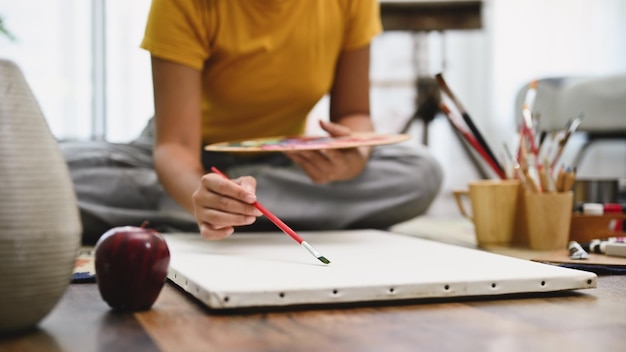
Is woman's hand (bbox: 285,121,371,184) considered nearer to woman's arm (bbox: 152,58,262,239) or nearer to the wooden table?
woman's arm (bbox: 152,58,262,239)

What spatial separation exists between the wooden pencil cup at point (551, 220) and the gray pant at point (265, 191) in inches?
14.6

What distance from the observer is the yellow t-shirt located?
104 cm

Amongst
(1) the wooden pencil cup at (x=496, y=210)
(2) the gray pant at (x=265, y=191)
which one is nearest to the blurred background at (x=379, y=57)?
(2) the gray pant at (x=265, y=191)

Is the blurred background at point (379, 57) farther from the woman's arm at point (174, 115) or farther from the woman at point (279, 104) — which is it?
the woman's arm at point (174, 115)

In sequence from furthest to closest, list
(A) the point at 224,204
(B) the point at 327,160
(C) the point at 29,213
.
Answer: (B) the point at 327,160 → (A) the point at 224,204 → (C) the point at 29,213

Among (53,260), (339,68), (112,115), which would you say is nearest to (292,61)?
(339,68)

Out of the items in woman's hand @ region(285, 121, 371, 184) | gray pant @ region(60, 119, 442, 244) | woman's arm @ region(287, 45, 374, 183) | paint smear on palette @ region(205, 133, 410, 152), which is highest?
woman's arm @ region(287, 45, 374, 183)

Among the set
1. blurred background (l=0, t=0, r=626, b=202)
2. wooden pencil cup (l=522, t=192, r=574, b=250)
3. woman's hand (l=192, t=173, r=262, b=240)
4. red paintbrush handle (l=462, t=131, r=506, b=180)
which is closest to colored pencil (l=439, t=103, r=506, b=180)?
red paintbrush handle (l=462, t=131, r=506, b=180)

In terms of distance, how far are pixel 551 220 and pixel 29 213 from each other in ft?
2.48

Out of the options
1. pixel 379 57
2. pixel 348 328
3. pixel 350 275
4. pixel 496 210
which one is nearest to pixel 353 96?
pixel 496 210

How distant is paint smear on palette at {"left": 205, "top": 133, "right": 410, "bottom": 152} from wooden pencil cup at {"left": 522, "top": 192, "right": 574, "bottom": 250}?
0.74 ft

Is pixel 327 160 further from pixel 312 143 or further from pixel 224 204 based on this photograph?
pixel 224 204

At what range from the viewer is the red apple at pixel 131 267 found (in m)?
0.51

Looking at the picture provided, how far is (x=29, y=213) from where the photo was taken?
41 cm
